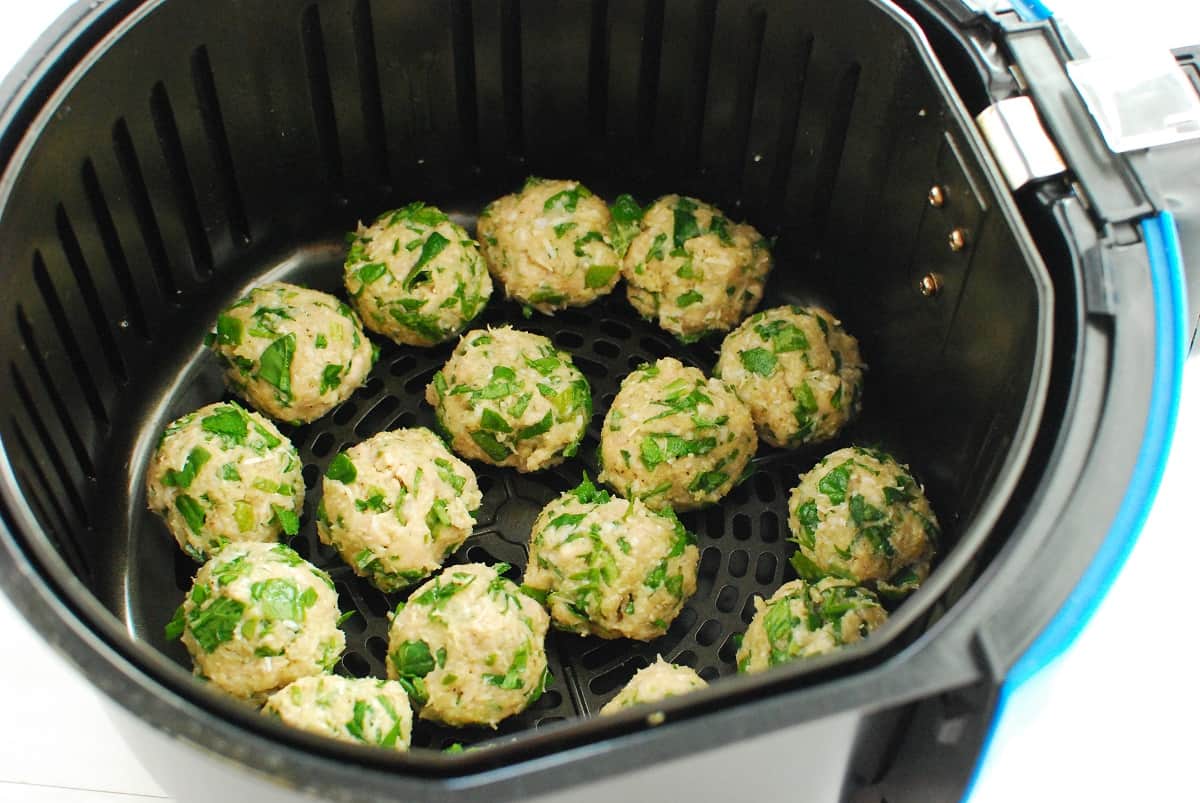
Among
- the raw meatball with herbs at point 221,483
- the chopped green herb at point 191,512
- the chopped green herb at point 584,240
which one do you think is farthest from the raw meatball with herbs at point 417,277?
the chopped green herb at point 191,512

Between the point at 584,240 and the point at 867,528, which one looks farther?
the point at 584,240

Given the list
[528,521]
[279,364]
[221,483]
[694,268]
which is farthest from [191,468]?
[694,268]

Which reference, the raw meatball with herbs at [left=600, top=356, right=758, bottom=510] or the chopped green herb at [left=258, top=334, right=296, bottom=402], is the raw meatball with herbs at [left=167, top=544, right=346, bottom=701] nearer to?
the chopped green herb at [left=258, top=334, right=296, bottom=402]

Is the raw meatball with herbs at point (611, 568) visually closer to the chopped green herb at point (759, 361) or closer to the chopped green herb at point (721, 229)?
the chopped green herb at point (759, 361)

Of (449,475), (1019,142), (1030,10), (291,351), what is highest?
(1030,10)

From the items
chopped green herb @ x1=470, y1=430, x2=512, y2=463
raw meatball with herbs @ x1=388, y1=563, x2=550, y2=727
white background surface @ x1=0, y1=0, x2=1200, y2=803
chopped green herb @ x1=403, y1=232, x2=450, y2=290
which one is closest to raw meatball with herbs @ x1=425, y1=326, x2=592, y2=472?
chopped green herb @ x1=470, y1=430, x2=512, y2=463

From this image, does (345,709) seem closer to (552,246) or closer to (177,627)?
(177,627)
